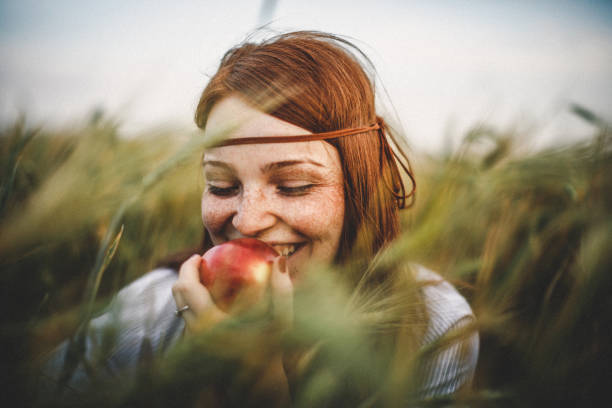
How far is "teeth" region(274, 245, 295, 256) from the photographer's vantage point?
105cm

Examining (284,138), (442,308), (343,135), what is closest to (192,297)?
(284,138)

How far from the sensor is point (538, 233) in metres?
1.30

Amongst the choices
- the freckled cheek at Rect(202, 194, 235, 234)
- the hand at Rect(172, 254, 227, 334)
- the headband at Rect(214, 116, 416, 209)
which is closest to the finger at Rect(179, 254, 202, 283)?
the hand at Rect(172, 254, 227, 334)

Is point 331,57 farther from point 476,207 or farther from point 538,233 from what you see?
point 538,233

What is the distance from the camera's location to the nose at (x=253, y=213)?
956 millimetres

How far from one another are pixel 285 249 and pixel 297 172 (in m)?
0.25

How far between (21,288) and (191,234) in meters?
1.13

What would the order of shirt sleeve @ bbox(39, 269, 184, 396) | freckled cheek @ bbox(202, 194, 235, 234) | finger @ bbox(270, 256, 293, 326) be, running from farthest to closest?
freckled cheek @ bbox(202, 194, 235, 234), finger @ bbox(270, 256, 293, 326), shirt sleeve @ bbox(39, 269, 184, 396)

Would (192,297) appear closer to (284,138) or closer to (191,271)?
(191,271)

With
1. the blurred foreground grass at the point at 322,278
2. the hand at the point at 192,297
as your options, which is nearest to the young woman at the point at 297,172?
the hand at the point at 192,297

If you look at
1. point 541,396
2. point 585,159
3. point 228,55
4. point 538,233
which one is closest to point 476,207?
point 585,159

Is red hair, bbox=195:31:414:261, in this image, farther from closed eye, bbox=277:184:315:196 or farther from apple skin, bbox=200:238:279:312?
apple skin, bbox=200:238:279:312

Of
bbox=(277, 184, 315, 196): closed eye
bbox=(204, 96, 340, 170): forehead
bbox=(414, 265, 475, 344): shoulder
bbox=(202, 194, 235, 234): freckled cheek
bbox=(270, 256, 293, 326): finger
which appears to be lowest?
bbox=(414, 265, 475, 344): shoulder

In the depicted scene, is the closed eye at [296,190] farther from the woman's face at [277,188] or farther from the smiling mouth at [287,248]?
the smiling mouth at [287,248]
